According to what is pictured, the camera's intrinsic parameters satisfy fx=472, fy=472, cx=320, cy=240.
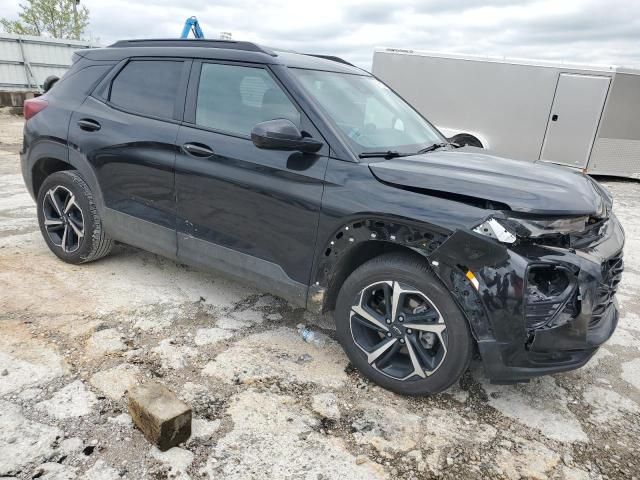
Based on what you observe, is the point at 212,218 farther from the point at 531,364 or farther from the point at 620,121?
the point at 620,121

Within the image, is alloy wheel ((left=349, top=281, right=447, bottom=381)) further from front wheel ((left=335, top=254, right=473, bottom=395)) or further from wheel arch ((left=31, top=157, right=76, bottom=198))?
wheel arch ((left=31, top=157, right=76, bottom=198))

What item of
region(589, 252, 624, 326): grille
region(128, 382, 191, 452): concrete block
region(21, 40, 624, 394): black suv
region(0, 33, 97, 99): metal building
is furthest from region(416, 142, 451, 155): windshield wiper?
region(0, 33, 97, 99): metal building

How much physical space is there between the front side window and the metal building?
15793 mm

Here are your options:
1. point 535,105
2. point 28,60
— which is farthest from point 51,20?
point 535,105

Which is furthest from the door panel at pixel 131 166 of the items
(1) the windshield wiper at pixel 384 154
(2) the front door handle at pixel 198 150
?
(1) the windshield wiper at pixel 384 154

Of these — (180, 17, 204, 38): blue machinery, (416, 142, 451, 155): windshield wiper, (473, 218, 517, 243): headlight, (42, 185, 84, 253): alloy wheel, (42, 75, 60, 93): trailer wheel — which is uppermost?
(180, 17, 204, 38): blue machinery

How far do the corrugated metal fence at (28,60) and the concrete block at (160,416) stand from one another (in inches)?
669

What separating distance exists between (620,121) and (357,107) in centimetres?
941

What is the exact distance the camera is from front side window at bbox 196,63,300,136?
2977 mm

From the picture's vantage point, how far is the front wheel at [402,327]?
95.0 inches

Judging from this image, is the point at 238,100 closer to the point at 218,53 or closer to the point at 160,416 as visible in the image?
the point at 218,53

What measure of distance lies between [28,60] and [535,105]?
1650 cm

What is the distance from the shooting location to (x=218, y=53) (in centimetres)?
323

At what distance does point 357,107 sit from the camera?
10.4ft
